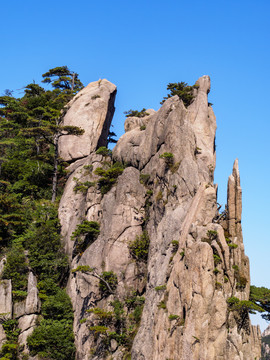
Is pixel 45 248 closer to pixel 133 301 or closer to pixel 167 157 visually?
pixel 133 301

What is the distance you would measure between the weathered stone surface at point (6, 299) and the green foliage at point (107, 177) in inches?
538

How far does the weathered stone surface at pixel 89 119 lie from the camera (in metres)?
59.8

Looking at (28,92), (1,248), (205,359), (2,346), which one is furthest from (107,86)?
(205,359)

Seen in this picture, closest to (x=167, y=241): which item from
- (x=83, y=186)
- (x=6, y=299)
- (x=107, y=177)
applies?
(x=107, y=177)

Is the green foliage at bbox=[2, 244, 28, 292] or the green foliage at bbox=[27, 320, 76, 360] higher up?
the green foliage at bbox=[2, 244, 28, 292]

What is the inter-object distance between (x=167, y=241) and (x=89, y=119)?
89.7 feet

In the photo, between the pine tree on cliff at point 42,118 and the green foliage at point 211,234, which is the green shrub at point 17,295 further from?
the green foliage at point 211,234

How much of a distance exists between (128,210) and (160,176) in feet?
16.2

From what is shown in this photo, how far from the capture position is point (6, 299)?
143 ft

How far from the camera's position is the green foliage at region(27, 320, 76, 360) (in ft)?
134

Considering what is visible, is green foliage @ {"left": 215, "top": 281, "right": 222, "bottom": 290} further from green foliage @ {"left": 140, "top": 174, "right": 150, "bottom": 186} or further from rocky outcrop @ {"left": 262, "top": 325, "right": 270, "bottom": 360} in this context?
rocky outcrop @ {"left": 262, "top": 325, "right": 270, "bottom": 360}

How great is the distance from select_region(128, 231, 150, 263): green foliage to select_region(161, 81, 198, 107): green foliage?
61.7 ft

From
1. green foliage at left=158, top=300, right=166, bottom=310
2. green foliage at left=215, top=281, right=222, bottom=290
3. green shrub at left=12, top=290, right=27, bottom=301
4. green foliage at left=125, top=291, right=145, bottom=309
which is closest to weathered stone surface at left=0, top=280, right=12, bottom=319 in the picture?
green shrub at left=12, top=290, right=27, bottom=301

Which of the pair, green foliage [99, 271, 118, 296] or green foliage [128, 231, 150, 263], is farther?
green foliage [128, 231, 150, 263]
